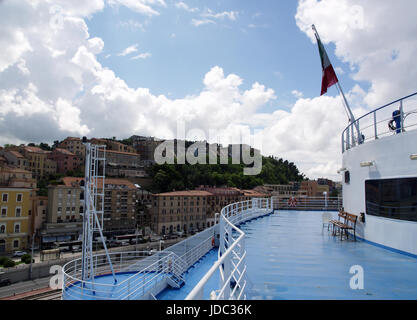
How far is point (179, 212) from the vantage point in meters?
60.0

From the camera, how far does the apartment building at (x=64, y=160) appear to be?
73.1m

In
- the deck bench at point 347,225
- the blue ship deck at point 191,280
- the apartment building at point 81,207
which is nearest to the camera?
the deck bench at point 347,225

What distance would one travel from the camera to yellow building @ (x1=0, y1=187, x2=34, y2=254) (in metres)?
39.3

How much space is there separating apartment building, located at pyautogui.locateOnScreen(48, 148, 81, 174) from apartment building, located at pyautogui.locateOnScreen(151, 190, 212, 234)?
2917 cm

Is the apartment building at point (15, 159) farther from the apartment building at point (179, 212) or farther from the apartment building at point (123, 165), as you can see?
the apartment building at point (179, 212)

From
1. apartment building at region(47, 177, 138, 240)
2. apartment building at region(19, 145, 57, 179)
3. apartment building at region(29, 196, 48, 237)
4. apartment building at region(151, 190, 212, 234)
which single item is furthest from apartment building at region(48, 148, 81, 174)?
apartment building at region(151, 190, 212, 234)

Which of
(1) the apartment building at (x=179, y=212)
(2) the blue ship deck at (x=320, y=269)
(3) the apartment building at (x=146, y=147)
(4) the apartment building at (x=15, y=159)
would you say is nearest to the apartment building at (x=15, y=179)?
(4) the apartment building at (x=15, y=159)

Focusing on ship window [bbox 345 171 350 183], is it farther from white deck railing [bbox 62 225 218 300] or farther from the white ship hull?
white deck railing [bbox 62 225 218 300]

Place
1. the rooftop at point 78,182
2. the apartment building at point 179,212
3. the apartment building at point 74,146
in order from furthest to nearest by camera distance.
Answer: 1. the apartment building at point 74,146
2. the apartment building at point 179,212
3. the rooftop at point 78,182

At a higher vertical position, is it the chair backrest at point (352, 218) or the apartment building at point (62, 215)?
the chair backrest at point (352, 218)

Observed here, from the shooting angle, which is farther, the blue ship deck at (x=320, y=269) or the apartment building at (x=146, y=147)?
the apartment building at (x=146, y=147)

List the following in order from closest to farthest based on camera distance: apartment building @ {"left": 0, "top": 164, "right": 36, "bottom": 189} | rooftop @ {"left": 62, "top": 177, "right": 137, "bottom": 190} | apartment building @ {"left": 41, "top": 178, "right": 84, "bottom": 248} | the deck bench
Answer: the deck bench < apartment building @ {"left": 0, "top": 164, "right": 36, "bottom": 189} < apartment building @ {"left": 41, "top": 178, "right": 84, "bottom": 248} < rooftop @ {"left": 62, "top": 177, "right": 137, "bottom": 190}

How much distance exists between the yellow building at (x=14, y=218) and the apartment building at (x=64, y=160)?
33.2 meters

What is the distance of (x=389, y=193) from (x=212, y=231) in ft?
31.1
